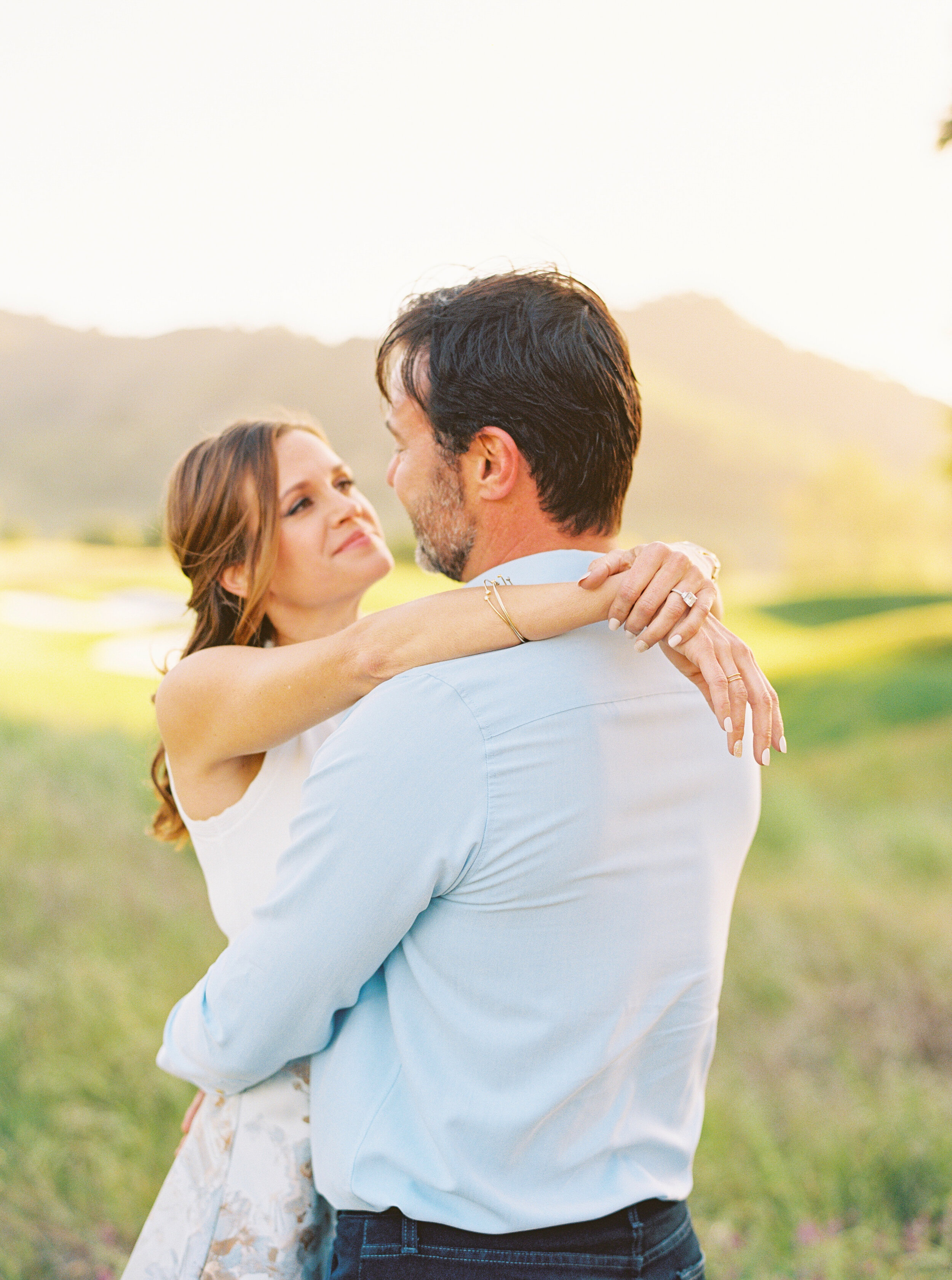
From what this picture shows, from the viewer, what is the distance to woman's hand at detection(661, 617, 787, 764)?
3.57ft

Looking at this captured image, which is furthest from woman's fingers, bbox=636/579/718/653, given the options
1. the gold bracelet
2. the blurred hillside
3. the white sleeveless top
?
the blurred hillside

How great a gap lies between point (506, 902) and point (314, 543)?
3.20 feet

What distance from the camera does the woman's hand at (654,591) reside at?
111 centimetres

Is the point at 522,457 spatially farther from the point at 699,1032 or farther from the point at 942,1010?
the point at 942,1010

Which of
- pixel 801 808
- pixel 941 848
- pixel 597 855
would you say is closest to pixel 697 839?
pixel 597 855

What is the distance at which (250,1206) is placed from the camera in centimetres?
139

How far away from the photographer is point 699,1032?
134 centimetres

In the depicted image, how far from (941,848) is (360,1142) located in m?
5.68

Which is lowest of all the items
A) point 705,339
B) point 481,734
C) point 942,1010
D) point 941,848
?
point 941,848

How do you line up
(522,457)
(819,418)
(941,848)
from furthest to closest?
(819,418) < (941,848) < (522,457)

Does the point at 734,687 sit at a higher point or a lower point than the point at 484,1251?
higher

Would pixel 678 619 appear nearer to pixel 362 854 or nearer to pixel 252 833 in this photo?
pixel 362 854

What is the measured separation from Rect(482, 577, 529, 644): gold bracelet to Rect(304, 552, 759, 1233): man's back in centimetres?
3

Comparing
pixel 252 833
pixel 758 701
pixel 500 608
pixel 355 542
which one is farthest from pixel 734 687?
pixel 355 542
